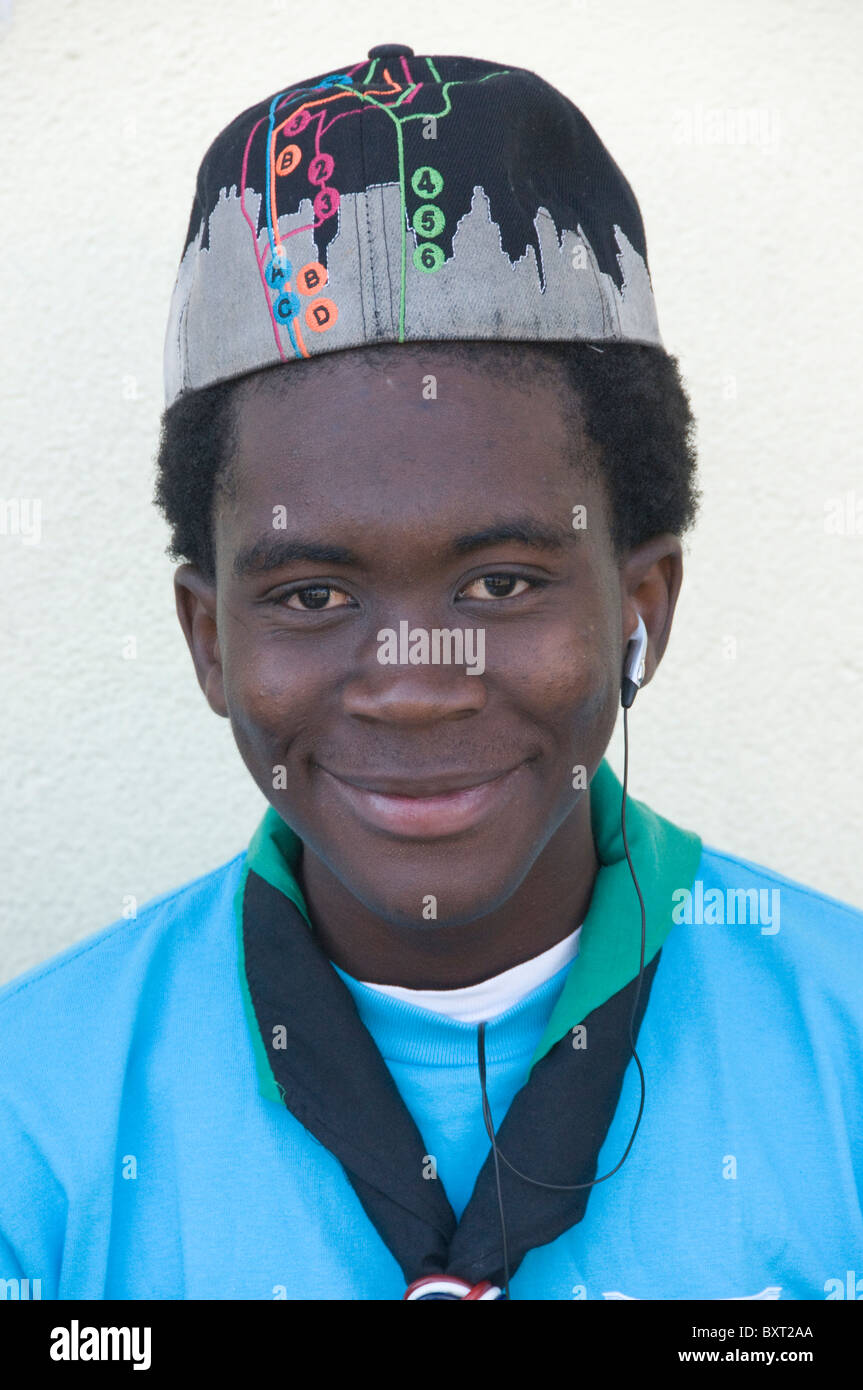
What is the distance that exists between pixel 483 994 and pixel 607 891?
199 millimetres

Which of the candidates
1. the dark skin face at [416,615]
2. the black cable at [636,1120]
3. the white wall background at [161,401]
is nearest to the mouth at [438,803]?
the dark skin face at [416,615]

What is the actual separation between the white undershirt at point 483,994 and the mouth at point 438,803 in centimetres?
26

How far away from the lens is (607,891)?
1.62 meters

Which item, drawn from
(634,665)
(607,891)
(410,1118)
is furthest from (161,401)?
(410,1118)

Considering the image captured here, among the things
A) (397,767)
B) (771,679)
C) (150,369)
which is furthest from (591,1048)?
(150,369)

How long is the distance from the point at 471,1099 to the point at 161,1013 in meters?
0.40

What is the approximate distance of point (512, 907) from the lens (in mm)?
1586

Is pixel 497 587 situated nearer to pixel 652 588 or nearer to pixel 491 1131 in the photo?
pixel 652 588

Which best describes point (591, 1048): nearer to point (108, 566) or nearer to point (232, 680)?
point (232, 680)

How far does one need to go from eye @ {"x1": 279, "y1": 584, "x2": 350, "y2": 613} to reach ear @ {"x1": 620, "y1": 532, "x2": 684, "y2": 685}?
35cm

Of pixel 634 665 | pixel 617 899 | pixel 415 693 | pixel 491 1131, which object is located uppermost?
pixel 634 665

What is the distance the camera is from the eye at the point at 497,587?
1.38 metres

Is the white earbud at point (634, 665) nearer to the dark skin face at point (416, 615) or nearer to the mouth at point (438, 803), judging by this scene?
the dark skin face at point (416, 615)

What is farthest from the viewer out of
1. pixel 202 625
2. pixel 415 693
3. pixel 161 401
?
pixel 161 401
